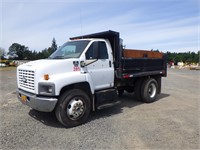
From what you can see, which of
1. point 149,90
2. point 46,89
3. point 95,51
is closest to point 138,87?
point 149,90

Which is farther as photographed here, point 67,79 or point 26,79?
point 26,79

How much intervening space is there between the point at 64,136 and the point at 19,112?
262 cm

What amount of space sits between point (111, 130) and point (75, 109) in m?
1.12

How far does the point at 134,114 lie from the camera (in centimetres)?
647

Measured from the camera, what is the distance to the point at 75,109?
5.42 metres

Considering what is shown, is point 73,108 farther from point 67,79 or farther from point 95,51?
point 95,51

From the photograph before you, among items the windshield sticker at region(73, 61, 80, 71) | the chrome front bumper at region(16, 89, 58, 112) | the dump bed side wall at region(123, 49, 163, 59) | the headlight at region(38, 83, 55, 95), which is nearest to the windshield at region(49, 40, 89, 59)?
the windshield sticker at region(73, 61, 80, 71)

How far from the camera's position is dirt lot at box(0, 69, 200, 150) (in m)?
4.29

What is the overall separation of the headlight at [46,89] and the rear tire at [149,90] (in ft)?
13.8

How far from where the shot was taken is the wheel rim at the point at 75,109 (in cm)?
535

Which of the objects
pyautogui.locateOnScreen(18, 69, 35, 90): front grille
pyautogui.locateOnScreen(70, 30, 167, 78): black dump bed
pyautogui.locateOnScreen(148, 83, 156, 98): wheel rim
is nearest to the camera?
pyautogui.locateOnScreen(18, 69, 35, 90): front grille

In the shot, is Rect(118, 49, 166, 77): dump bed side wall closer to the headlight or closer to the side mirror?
the side mirror

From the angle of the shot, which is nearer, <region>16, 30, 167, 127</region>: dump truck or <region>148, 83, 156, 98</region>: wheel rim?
<region>16, 30, 167, 127</region>: dump truck

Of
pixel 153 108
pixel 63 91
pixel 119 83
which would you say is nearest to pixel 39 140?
pixel 63 91
